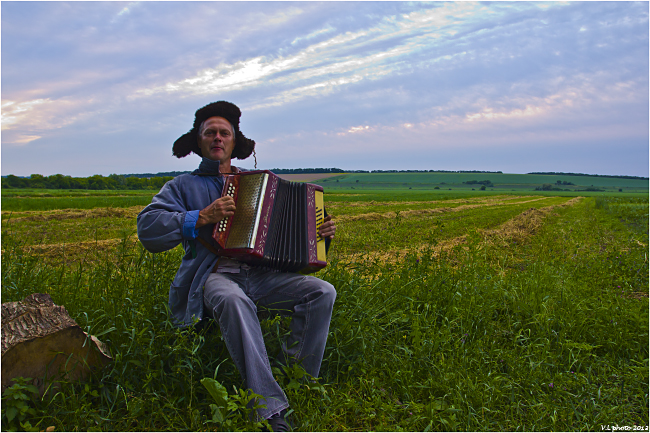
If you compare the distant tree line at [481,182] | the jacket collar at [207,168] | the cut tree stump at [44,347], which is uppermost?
the distant tree line at [481,182]

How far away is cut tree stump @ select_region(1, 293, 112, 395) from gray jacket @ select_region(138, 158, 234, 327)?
58 cm

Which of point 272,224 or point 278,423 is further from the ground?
point 272,224

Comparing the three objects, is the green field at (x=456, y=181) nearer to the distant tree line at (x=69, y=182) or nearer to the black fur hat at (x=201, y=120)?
the distant tree line at (x=69, y=182)

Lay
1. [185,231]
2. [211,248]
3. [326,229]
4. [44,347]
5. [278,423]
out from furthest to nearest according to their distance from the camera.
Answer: [326,229] < [211,248] < [185,231] < [44,347] < [278,423]

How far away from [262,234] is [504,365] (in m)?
2.34

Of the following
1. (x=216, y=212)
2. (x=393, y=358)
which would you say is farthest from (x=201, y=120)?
(x=393, y=358)

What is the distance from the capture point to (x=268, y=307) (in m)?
2.93

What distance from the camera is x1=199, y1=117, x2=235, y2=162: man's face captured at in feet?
10.5

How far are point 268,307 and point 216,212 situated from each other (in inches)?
32.5

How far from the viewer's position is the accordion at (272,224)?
8.97 feet

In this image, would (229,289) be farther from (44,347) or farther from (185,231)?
(44,347)

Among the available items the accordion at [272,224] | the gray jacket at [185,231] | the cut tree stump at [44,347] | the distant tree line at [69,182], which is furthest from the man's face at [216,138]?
the distant tree line at [69,182]

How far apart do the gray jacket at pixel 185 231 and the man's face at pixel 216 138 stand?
12cm

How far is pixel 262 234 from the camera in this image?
276 centimetres
